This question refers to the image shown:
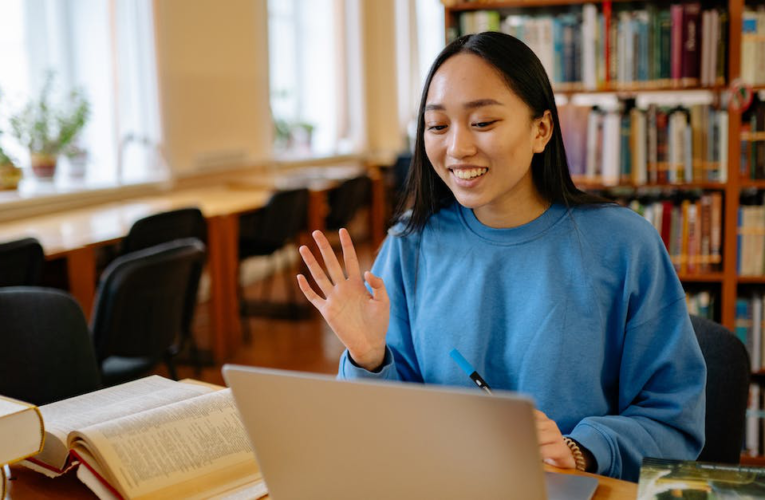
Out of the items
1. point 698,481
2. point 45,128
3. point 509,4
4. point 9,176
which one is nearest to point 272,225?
point 45,128

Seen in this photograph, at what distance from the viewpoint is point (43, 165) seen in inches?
164

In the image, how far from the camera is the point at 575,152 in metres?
3.02

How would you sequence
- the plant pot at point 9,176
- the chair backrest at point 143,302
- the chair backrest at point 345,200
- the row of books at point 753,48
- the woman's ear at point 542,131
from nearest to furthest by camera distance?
1. the woman's ear at point 542,131
2. the chair backrest at point 143,302
3. the row of books at point 753,48
4. the plant pot at point 9,176
5. the chair backrest at point 345,200

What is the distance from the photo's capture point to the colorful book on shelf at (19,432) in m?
0.94

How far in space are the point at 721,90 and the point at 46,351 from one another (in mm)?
2290

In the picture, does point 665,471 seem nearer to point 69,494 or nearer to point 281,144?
point 69,494

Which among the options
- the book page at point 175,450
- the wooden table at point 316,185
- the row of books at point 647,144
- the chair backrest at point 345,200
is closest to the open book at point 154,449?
the book page at point 175,450

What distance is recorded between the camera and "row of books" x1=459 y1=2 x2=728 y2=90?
2857 mm

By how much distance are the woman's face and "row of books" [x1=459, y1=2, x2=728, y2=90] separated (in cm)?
172

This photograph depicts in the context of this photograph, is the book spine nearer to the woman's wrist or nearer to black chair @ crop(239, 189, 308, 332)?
the woman's wrist

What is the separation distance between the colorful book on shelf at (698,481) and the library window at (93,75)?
3.77 meters

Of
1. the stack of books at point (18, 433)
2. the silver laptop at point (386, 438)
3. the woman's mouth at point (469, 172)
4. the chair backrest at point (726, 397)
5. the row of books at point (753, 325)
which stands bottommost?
the row of books at point (753, 325)

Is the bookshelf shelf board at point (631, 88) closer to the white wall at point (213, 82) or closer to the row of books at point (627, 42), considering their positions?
the row of books at point (627, 42)

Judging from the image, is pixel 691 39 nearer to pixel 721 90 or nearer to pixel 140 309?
pixel 721 90
